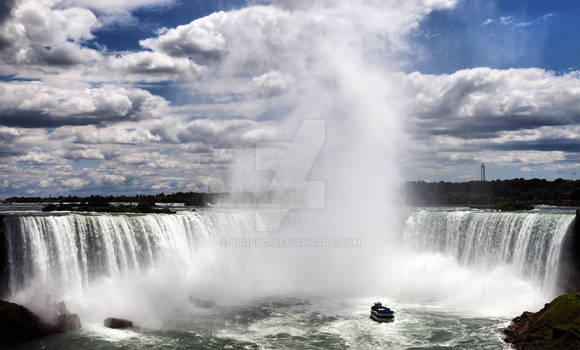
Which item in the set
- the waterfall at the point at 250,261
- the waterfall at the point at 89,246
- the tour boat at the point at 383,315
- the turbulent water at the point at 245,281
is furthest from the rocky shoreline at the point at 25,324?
the tour boat at the point at 383,315

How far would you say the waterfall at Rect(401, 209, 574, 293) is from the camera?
27000 mm

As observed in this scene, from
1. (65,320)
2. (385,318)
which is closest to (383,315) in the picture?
(385,318)

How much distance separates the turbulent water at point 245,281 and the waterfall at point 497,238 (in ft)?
0.23

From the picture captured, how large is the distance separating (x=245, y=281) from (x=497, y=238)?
54.6 ft

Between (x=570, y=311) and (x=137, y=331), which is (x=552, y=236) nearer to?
(x=570, y=311)

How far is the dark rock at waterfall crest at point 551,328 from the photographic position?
18064 mm

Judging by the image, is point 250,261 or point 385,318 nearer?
point 385,318

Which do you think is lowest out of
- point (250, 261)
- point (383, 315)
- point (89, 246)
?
point (383, 315)

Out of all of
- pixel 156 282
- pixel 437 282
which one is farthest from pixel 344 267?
pixel 156 282

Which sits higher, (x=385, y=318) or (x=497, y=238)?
(x=497, y=238)

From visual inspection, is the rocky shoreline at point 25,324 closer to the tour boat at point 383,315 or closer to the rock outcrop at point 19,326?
the rock outcrop at point 19,326

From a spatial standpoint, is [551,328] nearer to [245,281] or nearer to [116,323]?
[116,323]

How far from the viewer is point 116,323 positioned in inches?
893

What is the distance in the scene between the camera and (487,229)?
31.5 metres
